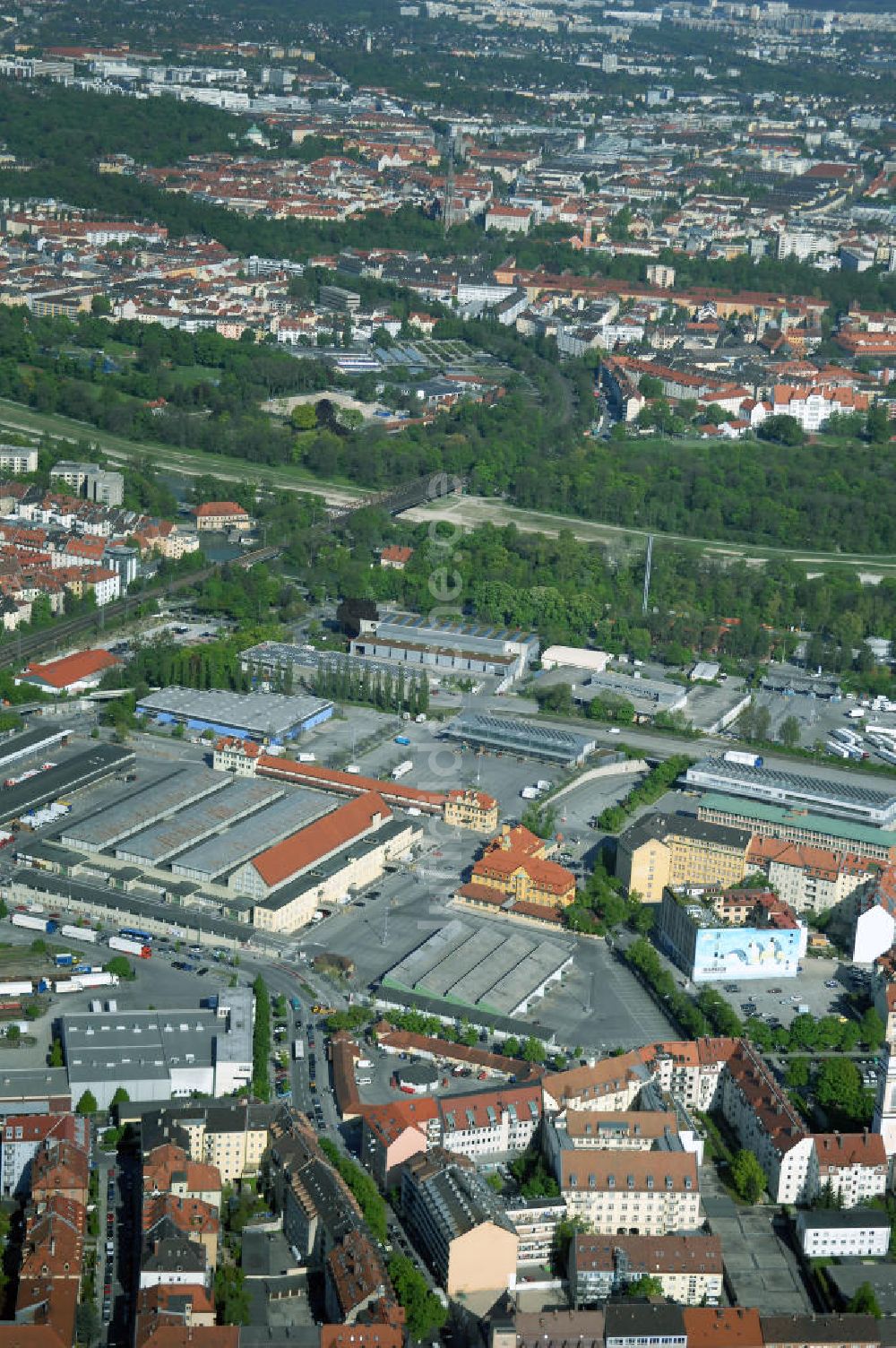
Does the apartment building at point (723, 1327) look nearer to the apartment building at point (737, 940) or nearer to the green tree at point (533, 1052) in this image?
the green tree at point (533, 1052)

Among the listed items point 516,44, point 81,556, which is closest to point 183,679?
point 81,556

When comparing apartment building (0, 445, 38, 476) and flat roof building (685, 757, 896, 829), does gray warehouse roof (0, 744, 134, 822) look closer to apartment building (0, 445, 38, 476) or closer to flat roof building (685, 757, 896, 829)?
flat roof building (685, 757, 896, 829)

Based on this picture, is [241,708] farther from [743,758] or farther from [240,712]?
[743,758]

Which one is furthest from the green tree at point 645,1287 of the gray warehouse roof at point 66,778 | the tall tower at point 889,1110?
the gray warehouse roof at point 66,778

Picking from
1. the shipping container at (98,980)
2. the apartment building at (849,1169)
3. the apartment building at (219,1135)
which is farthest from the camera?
the shipping container at (98,980)

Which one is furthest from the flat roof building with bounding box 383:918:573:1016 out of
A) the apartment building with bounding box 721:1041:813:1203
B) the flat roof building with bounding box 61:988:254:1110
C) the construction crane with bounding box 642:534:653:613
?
the construction crane with bounding box 642:534:653:613

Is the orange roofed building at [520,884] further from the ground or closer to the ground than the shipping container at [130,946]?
further from the ground

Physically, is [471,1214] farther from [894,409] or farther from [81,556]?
[894,409]
